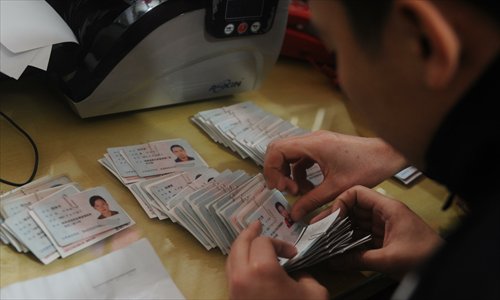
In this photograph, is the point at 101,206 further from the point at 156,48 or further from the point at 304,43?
the point at 304,43

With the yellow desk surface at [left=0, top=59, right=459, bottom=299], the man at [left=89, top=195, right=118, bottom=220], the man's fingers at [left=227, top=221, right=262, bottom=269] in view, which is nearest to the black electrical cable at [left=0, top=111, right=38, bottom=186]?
the yellow desk surface at [left=0, top=59, right=459, bottom=299]

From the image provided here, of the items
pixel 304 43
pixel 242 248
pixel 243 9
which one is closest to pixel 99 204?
pixel 242 248

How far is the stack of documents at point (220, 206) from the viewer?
0.75 meters

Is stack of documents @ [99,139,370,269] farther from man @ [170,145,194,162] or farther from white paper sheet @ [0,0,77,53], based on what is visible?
white paper sheet @ [0,0,77,53]

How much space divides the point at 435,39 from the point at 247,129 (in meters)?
0.64

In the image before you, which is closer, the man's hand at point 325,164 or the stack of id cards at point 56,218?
the stack of id cards at point 56,218

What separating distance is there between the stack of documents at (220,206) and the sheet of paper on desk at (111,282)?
9cm

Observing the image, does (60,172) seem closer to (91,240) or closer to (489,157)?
(91,240)

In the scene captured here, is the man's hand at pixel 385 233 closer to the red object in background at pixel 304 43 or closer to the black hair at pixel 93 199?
the black hair at pixel 93 199

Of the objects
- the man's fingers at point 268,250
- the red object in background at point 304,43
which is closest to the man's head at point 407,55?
the man's fingers at point 268,250

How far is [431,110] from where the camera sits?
0.50 metres

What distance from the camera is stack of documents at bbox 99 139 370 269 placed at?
0.75 m

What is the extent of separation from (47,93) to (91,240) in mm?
434

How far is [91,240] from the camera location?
2.40 feet
